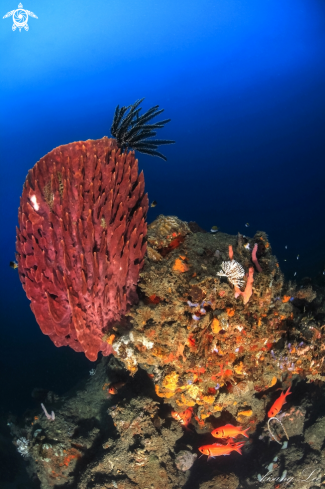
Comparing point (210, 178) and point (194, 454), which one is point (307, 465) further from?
point (210, 178)

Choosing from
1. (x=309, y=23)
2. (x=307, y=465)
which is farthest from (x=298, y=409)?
(x=309, y=23)

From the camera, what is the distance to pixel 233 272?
3.39 m

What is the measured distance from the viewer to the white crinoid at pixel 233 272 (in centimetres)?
339

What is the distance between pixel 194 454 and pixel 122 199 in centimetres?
606

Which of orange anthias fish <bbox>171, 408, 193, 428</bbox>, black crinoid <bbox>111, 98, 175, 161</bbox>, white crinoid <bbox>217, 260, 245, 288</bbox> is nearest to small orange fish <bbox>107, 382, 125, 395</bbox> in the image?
orange anthias fish <bbox>171, 408, 193, 428</bbox>

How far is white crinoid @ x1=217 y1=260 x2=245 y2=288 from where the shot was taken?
11.1ft

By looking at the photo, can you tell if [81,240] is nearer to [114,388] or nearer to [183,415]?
[183,415]

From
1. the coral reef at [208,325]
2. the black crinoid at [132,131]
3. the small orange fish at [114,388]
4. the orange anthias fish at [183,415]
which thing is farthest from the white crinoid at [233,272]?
the small orange fish at [114,388]

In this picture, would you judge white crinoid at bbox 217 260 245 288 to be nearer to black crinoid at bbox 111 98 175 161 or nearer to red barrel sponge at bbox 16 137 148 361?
red barrel sponge at bbox 16 137 148 361

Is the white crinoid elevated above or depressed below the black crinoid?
below

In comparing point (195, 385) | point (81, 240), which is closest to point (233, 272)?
point (195, 385)
